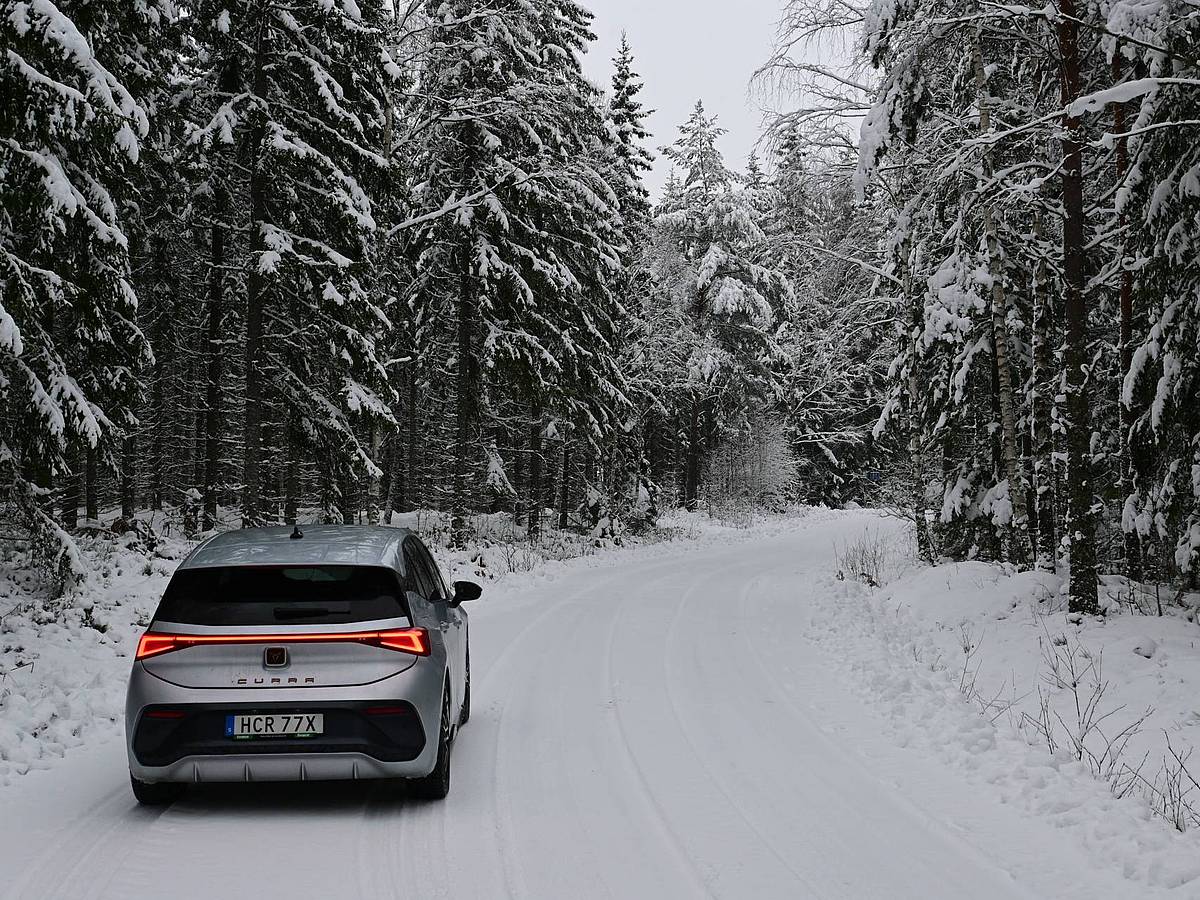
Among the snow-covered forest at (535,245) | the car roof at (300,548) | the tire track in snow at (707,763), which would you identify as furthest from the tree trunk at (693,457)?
the car roof at (300,548)

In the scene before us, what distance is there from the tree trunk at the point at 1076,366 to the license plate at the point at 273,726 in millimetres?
9532

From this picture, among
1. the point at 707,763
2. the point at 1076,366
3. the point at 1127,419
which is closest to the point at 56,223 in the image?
the point at 707,763

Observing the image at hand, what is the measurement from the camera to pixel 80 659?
9.93m

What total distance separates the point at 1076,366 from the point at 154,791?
431 inches

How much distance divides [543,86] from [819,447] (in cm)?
4467

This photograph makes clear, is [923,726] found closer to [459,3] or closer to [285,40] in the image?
[285,40]

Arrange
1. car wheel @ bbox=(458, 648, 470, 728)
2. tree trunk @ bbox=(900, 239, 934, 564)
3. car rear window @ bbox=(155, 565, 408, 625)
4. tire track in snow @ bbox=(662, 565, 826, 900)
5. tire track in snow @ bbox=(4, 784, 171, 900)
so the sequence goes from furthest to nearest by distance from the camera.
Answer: tree trunk @ bbox=(900, 239, 934, 564), car wheel @ bbox=(458, 648, 470, 728), car rear window @ bbox=(155, 565, 408, 625), tire track in snow @ bbox=(662, 565, 826, 900), tire track in snow @ bbox=(4, 784, 171, 900)

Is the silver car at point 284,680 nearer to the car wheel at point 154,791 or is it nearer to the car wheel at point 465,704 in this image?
the car wheel at point 154,791

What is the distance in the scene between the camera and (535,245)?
2239 cm

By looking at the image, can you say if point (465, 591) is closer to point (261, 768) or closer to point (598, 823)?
point (261, 768)

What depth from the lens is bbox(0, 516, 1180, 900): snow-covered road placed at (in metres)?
4.74

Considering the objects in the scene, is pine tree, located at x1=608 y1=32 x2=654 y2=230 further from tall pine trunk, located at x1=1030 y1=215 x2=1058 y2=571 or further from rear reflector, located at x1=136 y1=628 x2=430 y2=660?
rear reflector, located at x1=136 y1=628 x2=430 y2=660

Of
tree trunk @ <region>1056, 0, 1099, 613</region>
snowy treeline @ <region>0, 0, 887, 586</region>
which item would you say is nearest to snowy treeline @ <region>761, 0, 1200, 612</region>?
tree trunk @ <region>1056, 0, 1099, 613</region>

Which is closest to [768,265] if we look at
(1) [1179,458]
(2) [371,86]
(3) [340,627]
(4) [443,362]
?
(4) [443,362]
